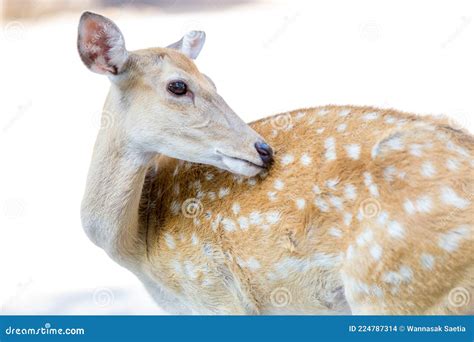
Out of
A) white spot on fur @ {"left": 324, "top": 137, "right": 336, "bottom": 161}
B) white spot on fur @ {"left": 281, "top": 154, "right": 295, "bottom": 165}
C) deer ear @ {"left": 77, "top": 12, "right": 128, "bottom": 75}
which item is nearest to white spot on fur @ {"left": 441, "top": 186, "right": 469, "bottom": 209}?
white spot on fur @ {"left": 324, "top": 137, "right": 336, "bottom": 161}

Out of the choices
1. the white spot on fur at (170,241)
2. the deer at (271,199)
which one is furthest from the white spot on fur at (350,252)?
the white spot on fur at (170,241)

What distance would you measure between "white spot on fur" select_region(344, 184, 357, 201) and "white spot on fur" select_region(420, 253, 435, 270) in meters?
0.26

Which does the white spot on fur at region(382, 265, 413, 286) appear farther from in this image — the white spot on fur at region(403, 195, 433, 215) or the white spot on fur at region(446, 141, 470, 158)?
the white spot on fur at region(446, 141, 470, 158)

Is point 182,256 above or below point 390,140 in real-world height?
below

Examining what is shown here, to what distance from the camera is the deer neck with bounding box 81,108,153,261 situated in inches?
113

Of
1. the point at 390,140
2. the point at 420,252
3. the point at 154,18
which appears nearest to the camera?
the point at 420,252

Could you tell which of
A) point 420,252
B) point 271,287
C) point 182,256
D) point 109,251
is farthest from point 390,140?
point 109,251

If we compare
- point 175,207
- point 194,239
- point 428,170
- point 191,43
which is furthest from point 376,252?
point 191,43

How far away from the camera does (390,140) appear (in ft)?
8.82

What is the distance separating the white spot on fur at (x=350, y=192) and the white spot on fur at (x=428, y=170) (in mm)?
198

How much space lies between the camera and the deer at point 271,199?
254 centimetres

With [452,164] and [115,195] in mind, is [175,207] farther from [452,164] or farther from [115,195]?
[452,164]

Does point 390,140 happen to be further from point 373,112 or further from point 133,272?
point 133,272

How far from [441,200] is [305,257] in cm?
42
